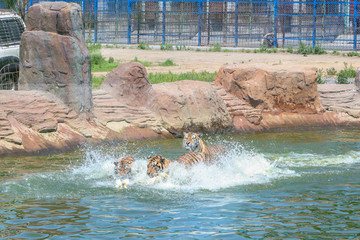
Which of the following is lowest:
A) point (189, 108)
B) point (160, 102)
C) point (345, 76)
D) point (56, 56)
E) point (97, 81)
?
point (189, 108)

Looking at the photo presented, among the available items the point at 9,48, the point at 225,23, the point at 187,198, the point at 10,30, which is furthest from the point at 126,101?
the point at 225,23

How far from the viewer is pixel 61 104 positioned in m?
11.7

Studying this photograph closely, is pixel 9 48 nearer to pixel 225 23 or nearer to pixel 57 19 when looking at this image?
pixel 57 19

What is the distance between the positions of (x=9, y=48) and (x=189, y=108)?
3.96 metres

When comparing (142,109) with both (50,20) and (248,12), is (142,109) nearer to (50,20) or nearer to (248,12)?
(50,20)

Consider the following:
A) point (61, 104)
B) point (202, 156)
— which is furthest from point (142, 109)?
point (202, 156)

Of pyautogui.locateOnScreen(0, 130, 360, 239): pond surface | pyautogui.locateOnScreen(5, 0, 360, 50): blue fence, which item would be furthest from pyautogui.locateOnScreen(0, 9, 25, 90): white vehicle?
pyautogui.locateOnScreen(5, 0, 360, 50): blue fence

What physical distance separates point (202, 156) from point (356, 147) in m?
4.09

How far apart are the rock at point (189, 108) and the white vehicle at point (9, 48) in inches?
117

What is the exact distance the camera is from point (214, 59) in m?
23.1

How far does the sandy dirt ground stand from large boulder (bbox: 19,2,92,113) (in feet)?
26.4

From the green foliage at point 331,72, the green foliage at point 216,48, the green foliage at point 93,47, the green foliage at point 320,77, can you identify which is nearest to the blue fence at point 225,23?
the green foliage at point 216,48

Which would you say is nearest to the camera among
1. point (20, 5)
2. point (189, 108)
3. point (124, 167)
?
point (124, 167)

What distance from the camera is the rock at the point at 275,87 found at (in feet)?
46.4
